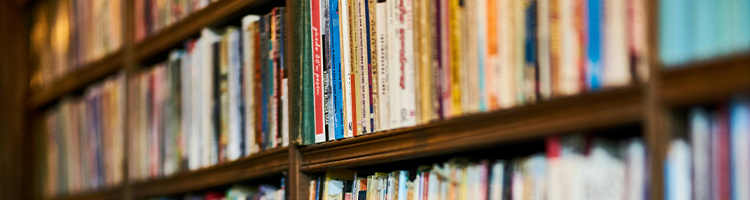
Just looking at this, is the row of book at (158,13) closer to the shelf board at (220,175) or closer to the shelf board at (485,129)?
the shelf board at (220,175)

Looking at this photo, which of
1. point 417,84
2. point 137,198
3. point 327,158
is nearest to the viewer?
point 417,84

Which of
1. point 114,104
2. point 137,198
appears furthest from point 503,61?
point 114,104

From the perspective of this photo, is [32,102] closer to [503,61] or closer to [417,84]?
[417,84]

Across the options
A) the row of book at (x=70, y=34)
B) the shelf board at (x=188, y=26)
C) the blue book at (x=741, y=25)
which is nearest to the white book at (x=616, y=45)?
the blue book at (x=741, y=25)

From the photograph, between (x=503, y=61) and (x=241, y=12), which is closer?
(x=503, y=61)

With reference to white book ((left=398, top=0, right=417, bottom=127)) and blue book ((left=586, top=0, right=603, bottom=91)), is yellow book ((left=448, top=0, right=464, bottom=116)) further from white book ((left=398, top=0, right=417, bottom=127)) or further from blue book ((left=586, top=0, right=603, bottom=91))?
blue book ((left=586, top=0, right=603, bottom=91))

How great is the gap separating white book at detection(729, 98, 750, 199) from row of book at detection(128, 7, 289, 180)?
0.75 m

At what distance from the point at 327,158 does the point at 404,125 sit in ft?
0.69

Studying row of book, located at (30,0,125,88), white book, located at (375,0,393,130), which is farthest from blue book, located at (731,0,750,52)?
row of book, located at (30,0,125,88)

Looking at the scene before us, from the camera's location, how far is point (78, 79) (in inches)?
78.3

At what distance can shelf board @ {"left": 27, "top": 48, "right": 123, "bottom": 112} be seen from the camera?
1849mm

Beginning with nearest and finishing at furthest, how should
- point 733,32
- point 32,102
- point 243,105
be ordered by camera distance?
point 733,32 → point 243,105 → point 32,102

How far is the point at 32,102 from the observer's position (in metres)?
2.26

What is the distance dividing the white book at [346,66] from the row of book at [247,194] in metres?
0.23
